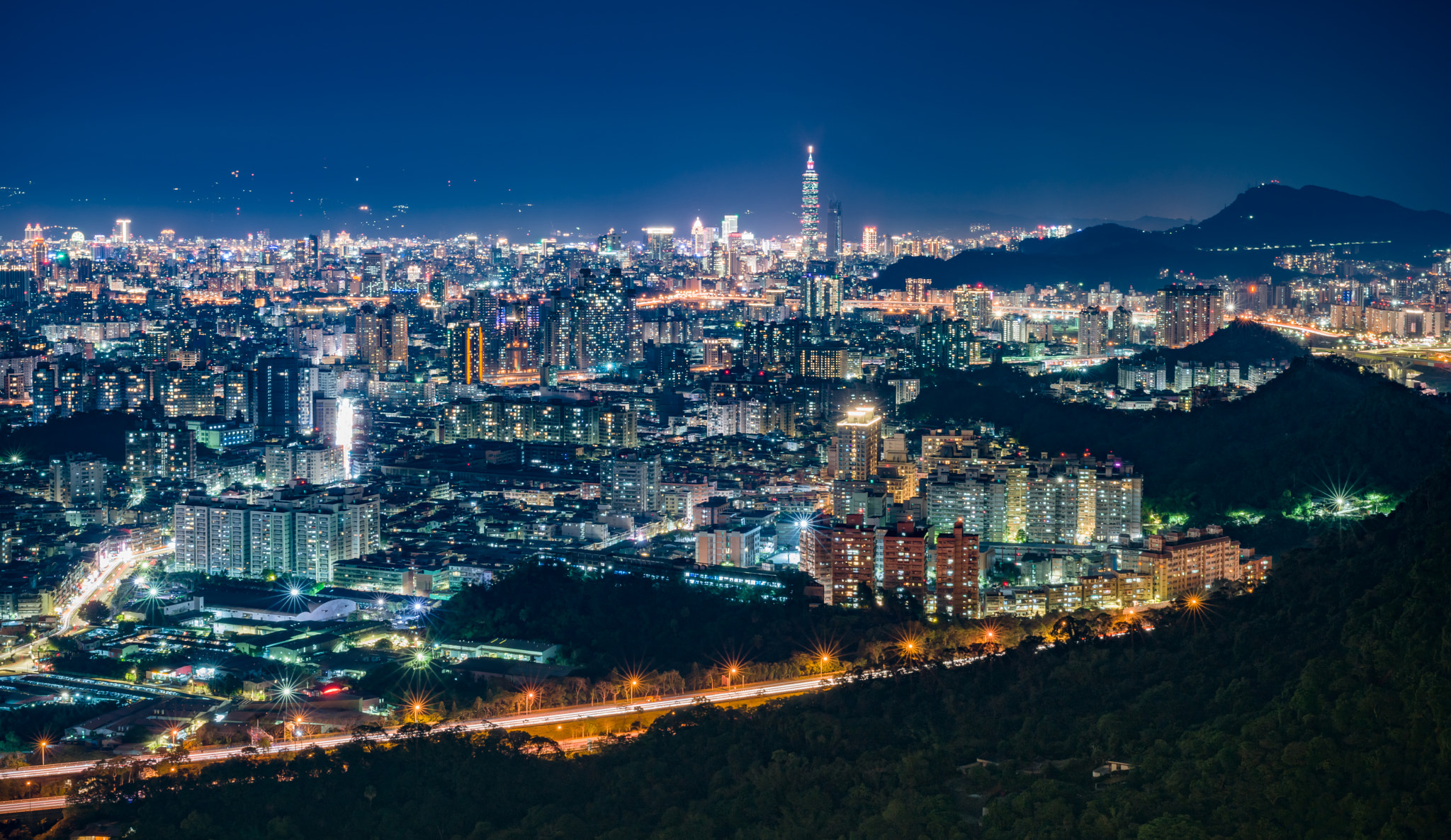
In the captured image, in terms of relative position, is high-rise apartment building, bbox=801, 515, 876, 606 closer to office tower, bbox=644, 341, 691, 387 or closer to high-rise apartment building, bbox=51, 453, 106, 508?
high-rise apartment building, bbox=51, 453, 106, 508

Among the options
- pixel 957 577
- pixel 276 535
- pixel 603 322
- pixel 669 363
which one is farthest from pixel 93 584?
pixel 603 322

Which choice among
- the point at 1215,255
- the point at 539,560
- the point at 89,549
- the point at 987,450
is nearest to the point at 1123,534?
the point at 987,450

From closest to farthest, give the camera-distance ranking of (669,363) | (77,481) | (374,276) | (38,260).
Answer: (77,481), (669,363), (38,260), (374,276)

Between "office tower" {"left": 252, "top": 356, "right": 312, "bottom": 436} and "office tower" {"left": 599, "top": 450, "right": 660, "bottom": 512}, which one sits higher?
"office tower" {"left": 252, "top": 356, "right": 312, "bottom": 436}

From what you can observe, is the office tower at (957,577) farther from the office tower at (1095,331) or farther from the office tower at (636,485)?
the office tower at (1095,331)

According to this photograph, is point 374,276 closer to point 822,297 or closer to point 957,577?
point 822,297

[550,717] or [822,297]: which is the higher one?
[822,297]

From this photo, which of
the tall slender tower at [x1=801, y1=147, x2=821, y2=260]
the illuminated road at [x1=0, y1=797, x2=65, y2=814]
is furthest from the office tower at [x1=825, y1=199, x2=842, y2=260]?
the illuminated road at [x1=0, y1=797, x2=65, y2=814]

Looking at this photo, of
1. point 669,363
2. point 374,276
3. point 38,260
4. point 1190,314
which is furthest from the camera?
point 374,276
